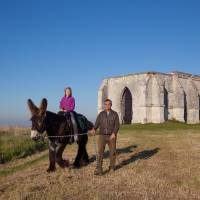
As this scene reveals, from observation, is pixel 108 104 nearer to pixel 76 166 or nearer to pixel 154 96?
pixel 76 166

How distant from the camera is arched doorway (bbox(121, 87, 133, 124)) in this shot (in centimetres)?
4590

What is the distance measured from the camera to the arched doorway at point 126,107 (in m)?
45.9

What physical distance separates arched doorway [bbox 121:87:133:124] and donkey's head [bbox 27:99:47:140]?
35.7 meters

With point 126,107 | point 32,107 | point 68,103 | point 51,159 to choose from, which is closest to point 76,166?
point 51,159

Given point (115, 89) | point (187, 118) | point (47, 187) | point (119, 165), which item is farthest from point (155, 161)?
point (187, 118)

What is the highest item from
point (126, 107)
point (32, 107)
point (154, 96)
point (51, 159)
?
point (154, 96)

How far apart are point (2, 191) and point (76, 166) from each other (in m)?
3.61

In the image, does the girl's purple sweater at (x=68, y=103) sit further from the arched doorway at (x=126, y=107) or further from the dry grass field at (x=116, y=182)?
the arched doorway at (x=126, y=107)

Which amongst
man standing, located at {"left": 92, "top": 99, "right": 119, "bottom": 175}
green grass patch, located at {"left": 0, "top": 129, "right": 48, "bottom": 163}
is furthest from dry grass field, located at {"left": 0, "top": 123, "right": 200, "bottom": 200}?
green grass patch, located at {"left": 0, "top": 129, "right": 48, "bottom": 163}

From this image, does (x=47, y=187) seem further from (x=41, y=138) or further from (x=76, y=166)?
(x=76, y=166)

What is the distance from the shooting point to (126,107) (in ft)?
153

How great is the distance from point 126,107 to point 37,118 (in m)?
37.4

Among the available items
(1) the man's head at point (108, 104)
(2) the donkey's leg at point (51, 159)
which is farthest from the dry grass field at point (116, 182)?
(1) the man's head at point (108, 104)

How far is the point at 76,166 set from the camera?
11352 millimetres
